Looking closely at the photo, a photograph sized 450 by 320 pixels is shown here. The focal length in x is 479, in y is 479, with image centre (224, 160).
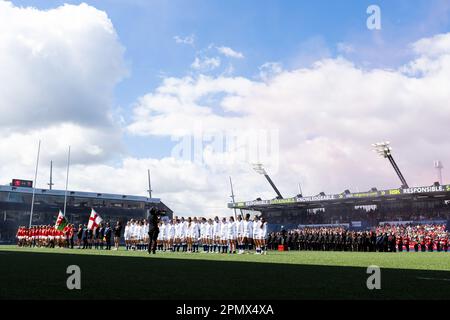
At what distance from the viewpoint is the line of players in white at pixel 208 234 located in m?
23.7

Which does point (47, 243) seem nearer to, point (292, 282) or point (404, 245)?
point (404, 245)

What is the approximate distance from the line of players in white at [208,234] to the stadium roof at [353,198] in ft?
89.8

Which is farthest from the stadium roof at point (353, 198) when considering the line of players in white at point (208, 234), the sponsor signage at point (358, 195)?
the line of players in white at point (208, 234)

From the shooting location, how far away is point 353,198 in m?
54.2

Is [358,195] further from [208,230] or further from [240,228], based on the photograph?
[240,228]

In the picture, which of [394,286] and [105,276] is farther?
[105,276]

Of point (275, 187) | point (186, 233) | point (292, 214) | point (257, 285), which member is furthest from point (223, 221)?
point (275, 187)

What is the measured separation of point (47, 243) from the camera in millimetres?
34844

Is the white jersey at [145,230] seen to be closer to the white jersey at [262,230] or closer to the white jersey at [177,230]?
the white jersey at [177,230]

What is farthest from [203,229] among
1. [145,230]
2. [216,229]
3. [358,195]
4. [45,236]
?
[358,195]

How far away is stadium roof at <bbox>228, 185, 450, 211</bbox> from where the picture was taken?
4878cm

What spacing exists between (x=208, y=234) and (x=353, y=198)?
31.7 metres

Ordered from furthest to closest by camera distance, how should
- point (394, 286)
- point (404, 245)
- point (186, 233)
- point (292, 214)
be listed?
point (292, 214) < point (404, 245) < point (186, 233) < point (394, 286)

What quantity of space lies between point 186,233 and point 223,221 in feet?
9.47
